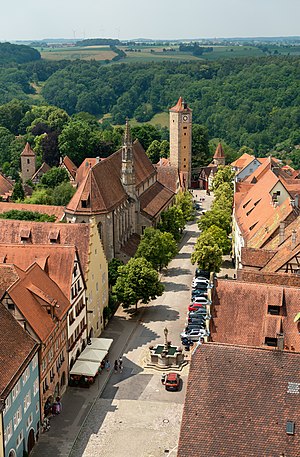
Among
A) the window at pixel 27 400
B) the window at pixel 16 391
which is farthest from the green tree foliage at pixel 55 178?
the window at pixel 16 391

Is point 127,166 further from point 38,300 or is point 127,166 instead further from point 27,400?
point 27,400

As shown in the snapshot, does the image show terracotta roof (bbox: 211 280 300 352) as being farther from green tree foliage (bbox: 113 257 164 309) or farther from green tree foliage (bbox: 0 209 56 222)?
green tree foliage (bbox: 0 209 56 222)

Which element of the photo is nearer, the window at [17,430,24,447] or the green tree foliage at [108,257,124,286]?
the window at [17,430,24,447]

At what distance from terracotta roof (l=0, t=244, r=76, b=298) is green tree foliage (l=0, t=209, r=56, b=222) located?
76.9ft

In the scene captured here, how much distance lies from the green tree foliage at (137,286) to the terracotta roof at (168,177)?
163 feet

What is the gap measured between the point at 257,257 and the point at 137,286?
13.4 m

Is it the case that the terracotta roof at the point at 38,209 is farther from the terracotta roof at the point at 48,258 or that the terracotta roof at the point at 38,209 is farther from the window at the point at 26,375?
the window at the point at 26,375

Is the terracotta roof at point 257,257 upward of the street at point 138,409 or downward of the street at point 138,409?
upward

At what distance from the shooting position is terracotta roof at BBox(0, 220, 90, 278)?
60.6 metres

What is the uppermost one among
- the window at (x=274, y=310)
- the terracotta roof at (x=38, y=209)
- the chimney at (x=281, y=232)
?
the window at (x=274, y=310)

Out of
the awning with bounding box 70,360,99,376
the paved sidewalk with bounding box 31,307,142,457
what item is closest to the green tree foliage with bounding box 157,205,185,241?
the paved sidewalk with bounding box 31,307,142,457

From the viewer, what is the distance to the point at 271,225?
6712cm

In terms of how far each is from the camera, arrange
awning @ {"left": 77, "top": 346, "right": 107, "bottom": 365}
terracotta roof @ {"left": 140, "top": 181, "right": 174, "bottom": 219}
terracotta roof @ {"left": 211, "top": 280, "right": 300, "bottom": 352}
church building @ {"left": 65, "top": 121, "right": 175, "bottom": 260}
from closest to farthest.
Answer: terracotta roof @ {"left": 211, "top": 280, "right": 300, "bottom": 352} < awning @ {"left": 77, "top": 346, "right": 107, "bottom": 365} < church building @ {"left": 65, "top": 121, "right": 175, "bottom": 260} < terracotta roof @ {"left": 140, "top": 181, "right": 174, "bottom": 219}

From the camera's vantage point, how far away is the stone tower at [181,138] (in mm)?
135438
